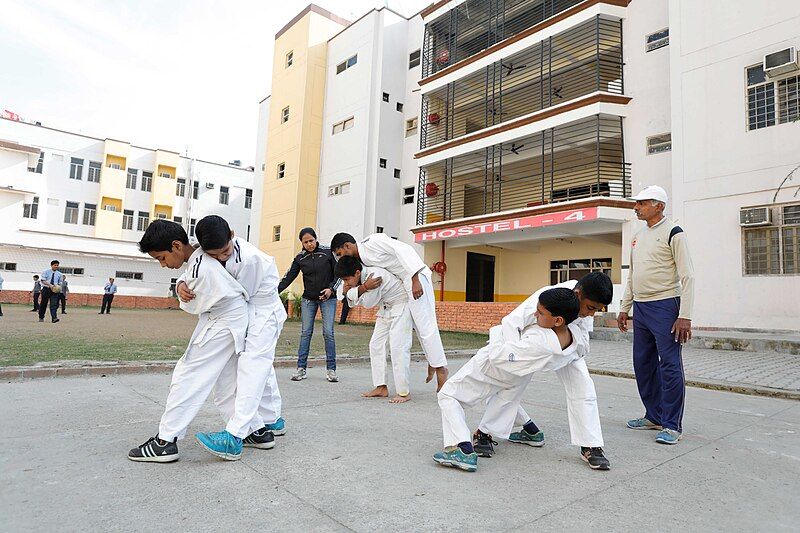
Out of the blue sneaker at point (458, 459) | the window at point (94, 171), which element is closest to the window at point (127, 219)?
the window at point (94, 171)

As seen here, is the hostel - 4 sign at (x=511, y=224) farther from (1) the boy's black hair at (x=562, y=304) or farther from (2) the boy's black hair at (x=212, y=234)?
(2) the boy's black hair at (x=212, y=234)

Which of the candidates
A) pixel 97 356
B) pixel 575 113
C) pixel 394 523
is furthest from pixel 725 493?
pixel 575 113

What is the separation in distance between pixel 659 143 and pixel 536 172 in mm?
6073

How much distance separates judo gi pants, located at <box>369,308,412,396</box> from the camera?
16.8ft

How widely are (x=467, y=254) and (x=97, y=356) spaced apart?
18728 millimetres

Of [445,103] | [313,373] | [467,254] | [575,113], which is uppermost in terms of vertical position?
[445,103]

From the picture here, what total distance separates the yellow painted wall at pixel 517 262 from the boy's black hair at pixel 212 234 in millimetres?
19479

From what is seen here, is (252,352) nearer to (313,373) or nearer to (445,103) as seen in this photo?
(313,373)

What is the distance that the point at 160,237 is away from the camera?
9.89 ft

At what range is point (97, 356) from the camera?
276 inches

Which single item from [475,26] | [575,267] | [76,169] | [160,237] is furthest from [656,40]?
[76,169]

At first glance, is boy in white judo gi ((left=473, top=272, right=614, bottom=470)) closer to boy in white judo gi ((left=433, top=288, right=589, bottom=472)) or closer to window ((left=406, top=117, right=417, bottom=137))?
boy in white judo gi ((left=433, top=288, right=589, bottom=472))

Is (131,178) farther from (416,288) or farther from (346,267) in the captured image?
(416,288)

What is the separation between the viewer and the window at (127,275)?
3588 centimetres
